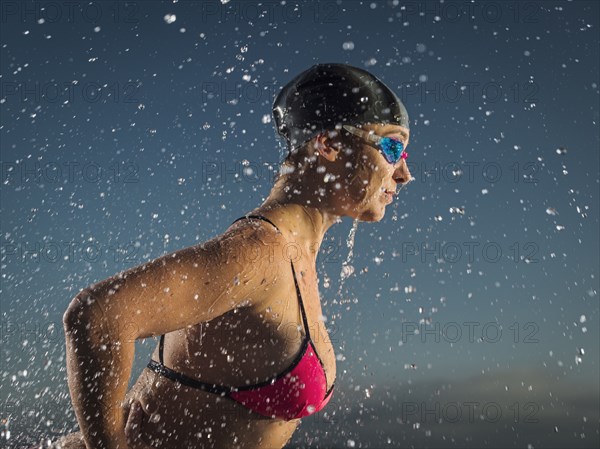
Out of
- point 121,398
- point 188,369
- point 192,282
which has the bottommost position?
point 188,369

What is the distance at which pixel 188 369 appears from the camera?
236 centimetres

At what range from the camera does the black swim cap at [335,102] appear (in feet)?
9.61

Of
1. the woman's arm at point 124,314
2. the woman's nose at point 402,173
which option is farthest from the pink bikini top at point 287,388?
the woman's nose at point 402,173

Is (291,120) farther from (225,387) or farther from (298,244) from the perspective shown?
(225,387)

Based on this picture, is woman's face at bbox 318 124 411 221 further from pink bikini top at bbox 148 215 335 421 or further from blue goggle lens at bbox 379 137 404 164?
pink bikini top at bbox 148 215 335 421

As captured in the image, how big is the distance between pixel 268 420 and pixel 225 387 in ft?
0.99

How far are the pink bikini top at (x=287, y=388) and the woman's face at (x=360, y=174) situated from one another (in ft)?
1.98

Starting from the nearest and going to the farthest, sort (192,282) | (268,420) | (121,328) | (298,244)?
(121,328)
(192,282)
(268,420)
(298,244)

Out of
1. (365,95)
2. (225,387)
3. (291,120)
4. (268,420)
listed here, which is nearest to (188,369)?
(225,387)

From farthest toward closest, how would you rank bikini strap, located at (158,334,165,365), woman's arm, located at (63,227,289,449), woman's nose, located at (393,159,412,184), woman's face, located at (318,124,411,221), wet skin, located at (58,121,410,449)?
woman's nose, located at (393,159,412,184), woman's face, located at (318,124,411,221), bikini strap, located at (158,334,165,365), wet skin, located at (58,121,410,449), woman's arm, located at (63,227,289,449)

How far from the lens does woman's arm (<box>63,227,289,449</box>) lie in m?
1.68

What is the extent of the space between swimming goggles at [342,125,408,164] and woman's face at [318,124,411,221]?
0.8 inches

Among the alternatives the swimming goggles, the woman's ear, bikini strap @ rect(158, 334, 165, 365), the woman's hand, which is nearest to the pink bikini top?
bikini strap @ rect(158, 334, 165, 365)

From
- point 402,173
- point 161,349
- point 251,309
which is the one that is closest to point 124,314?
point 251,309
